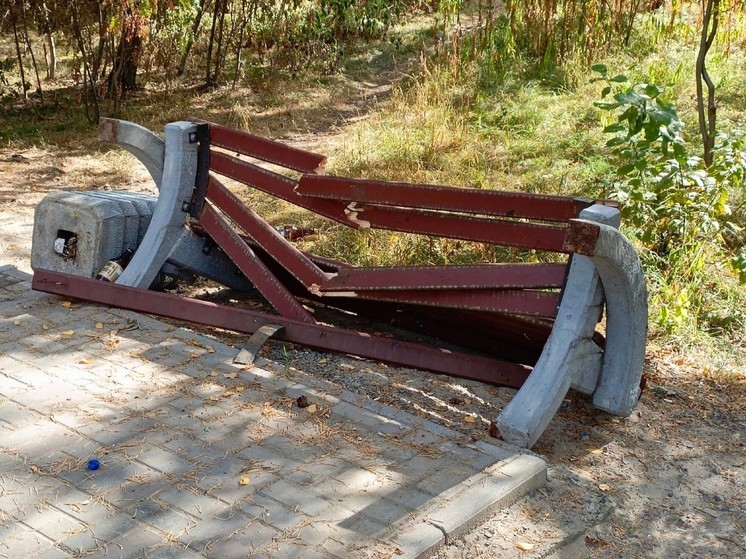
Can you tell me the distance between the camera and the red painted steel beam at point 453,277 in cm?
435

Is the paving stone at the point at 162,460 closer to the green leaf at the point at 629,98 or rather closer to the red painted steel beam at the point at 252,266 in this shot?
the red painted steel beam at the point at 252,266

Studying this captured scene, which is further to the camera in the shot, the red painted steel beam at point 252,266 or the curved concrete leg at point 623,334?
the red painted steel beam at point 252,266

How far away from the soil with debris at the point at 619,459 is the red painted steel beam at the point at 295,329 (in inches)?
3.2

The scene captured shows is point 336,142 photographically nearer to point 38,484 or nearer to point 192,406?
point 192,406

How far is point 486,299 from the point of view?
14.9 ft

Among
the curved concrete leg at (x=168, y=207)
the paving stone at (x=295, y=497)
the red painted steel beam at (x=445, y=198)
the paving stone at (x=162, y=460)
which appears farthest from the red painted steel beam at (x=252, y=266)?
the paving stone at (x=295, y=497)

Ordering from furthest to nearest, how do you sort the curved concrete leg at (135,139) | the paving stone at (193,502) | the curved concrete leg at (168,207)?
the curved concrete leg at (135,139) < the curved concrete leg at (168,207) < the paving stone at (193,502)

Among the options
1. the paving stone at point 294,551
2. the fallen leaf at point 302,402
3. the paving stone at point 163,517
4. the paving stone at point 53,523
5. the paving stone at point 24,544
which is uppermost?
the fallen leaf at point 302,402

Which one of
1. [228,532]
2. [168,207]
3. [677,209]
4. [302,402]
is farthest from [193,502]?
[677,209]

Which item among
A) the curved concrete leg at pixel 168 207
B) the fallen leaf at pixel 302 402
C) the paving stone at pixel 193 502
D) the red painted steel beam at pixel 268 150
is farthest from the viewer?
the curved concrete leg at pixel 168 207

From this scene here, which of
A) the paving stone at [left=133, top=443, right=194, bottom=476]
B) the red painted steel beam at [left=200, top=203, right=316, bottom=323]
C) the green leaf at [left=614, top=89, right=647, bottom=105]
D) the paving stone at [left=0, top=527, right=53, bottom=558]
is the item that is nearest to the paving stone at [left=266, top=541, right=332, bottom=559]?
the paving stone at [left=133, top=443, right=194, bottom=476]

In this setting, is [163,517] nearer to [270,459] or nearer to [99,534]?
[99,534]

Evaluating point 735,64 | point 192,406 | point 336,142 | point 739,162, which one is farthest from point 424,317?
point 735,64

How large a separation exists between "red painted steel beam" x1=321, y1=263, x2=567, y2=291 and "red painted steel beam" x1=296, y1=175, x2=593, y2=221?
10.7 inches
